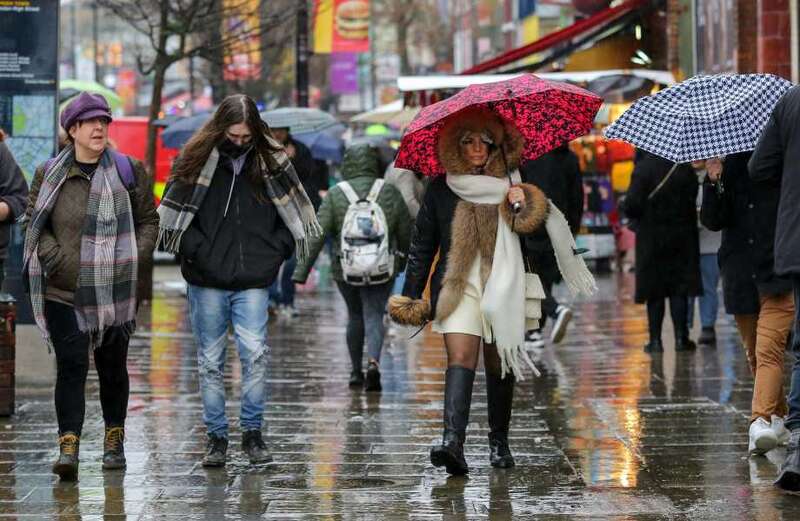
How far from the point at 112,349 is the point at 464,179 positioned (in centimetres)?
190

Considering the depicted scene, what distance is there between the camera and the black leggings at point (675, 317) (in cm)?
1355

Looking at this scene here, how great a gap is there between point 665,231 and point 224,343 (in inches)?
237

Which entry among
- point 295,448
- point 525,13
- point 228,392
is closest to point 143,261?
point 295,448

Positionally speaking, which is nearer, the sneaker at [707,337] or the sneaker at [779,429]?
the sneaker at [779,429]

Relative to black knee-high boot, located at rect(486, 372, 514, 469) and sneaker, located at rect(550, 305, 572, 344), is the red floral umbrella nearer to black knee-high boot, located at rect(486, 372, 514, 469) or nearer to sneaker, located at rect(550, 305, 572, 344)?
black knee-high boot, located at rect(486, 372, 514, 469)

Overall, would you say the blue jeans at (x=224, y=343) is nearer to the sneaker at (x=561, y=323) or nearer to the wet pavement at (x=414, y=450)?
the wet pavement at (x=414, y=450)

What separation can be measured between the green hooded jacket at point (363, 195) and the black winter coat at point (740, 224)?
10.2 feet

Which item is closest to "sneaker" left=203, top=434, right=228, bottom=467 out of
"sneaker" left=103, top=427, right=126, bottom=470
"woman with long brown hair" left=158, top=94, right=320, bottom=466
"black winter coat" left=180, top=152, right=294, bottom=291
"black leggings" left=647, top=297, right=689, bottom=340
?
"woman with long brown hair" left=158, top=94, right=320, bottom=466

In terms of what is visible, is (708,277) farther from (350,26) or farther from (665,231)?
(350,26)

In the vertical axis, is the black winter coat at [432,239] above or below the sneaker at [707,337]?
above

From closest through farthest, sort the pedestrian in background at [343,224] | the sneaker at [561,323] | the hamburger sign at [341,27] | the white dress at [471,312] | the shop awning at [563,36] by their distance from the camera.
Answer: the white dress at [471,312]
the pedestrian in background at [343,224]
the sneaker at [561,323]
the shop awning at [563,36]
the hamburger sign at [341,27]

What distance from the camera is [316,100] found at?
225 feet

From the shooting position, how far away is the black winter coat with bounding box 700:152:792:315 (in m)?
8.48

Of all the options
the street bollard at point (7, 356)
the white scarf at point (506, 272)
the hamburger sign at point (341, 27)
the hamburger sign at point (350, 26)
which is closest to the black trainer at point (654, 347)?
the white scarf at point (506, 272)
